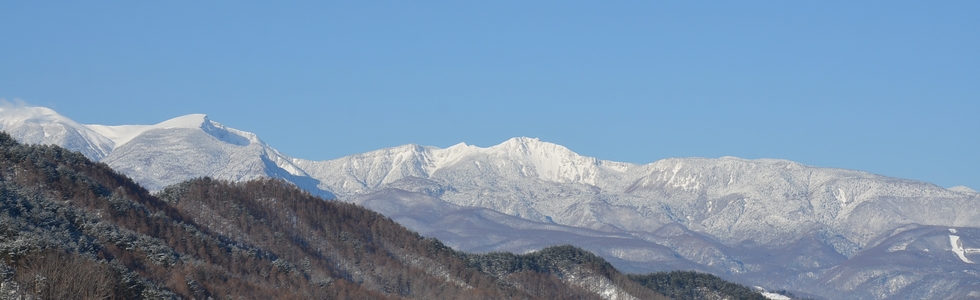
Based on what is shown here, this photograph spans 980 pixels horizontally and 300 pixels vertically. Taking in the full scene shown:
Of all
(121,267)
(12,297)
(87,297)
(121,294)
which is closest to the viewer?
(12,297)

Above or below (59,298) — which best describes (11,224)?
above

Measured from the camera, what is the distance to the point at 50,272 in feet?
546

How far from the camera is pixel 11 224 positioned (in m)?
194

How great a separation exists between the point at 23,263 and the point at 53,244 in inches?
780

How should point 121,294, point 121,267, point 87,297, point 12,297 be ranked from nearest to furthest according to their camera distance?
point 12,297 → point 87,297 → point 121,294 → point 121,267

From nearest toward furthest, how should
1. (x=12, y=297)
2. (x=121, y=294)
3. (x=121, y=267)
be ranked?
(x=12, y=297) → (x=121, y=294) → (x=121, y=267)

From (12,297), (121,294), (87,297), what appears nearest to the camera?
(12,297)

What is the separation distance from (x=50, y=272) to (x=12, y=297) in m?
18.2

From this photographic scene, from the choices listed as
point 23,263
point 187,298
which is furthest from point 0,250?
point 187,298

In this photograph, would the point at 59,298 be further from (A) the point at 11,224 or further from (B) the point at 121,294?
(A) the point at 11,224

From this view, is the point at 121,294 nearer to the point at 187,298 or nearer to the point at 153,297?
the point at 153,297

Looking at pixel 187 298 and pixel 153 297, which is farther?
pixel 187 298

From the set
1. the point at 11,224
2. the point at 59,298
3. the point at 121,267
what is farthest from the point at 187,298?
the point at 59,298

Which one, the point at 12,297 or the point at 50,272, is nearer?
the point at 12,297
